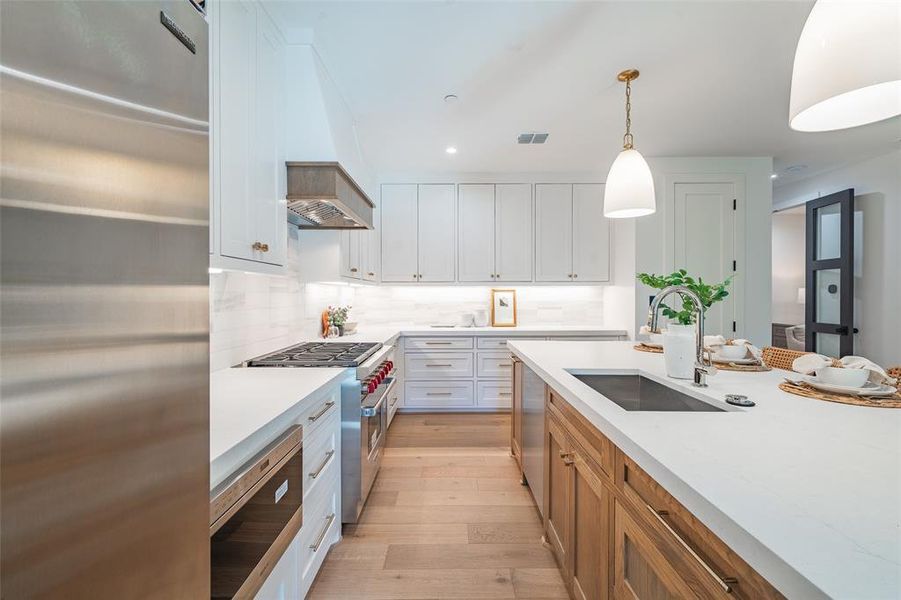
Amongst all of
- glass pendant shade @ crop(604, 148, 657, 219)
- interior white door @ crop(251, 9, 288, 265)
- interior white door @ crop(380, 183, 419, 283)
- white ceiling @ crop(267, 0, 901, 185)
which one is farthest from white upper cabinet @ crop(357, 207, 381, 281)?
glass pendant shade @ crop(604, 148, 657, 219)

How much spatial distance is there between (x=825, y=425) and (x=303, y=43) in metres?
2.60

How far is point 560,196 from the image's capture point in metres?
4.15

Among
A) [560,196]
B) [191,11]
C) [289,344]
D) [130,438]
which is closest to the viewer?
[130,438]

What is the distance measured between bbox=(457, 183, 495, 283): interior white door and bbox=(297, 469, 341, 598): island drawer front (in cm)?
274

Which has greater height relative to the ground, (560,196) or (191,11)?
(560,196)

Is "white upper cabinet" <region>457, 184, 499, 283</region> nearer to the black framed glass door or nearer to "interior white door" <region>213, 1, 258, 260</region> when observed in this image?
"interior white door" <region>213, 1, 258, 260</region>

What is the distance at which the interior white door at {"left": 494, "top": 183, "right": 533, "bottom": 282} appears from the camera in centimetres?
417

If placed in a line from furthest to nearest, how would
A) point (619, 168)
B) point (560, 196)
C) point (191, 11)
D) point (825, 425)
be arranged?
point (560, 196) → point (619, 168) → point (825, 425) → point (191, 11)

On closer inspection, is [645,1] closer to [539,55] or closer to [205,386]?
[539,55]

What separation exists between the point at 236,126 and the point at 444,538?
2.10 metres

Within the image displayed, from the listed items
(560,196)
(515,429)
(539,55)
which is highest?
(539,55)

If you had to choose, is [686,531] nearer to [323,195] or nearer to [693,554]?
[693,554]

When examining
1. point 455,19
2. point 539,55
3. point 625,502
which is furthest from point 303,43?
point 625,502

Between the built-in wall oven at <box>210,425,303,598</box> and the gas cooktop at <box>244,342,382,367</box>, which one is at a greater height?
the gas cooktop at <box>244,342,382,367</box>
